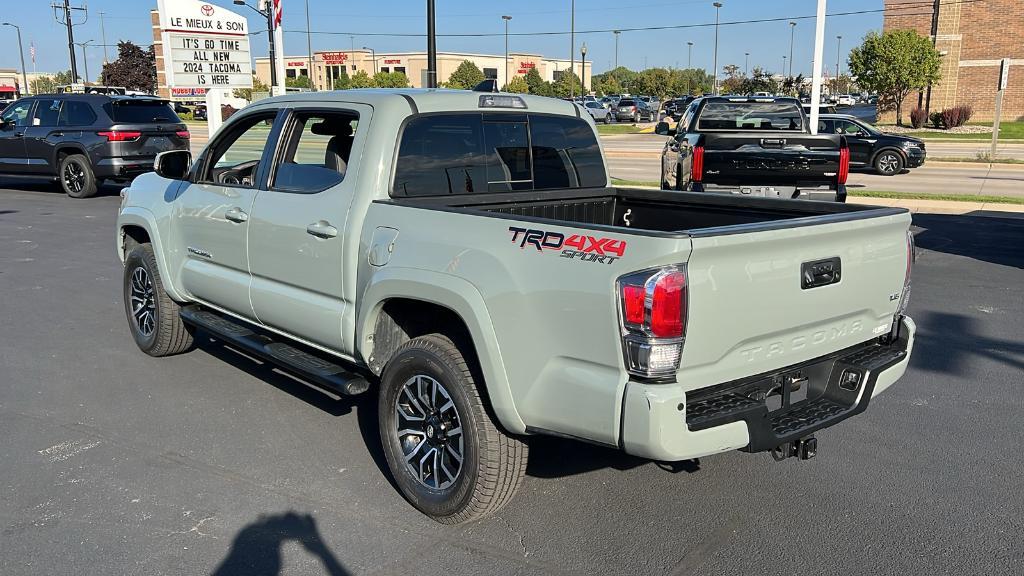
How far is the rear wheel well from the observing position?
4.03 meters

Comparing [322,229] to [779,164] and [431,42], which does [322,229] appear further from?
[431,42]

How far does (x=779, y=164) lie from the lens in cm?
985

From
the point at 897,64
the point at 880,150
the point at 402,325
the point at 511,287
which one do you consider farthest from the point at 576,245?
the point at 897,64

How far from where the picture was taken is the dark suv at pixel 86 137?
16281mm

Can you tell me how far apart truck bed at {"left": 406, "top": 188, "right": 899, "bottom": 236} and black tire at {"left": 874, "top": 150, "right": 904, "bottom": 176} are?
18648 millimetres

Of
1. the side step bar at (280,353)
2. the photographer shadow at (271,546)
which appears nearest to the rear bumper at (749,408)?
the photographer shadow at (271,546)

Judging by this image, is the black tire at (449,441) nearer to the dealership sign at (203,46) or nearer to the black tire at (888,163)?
the dealership sign at (203,46)

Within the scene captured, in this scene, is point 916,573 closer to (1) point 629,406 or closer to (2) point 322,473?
(1) point 629,406

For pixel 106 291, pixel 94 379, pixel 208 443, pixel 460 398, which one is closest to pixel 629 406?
pixel 460 398

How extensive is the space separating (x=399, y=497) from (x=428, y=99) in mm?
2063

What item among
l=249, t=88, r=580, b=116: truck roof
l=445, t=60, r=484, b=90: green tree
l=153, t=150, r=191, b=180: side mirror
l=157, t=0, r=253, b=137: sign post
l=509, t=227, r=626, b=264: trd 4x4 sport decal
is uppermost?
l=445, t=60, r=484, b=90: green tree

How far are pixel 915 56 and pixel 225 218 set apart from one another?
4479 cm

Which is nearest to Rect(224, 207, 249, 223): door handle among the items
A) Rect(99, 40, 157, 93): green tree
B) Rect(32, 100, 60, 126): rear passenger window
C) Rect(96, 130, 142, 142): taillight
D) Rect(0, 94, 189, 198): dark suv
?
Rect(0, 94, 189, 198): dark suv

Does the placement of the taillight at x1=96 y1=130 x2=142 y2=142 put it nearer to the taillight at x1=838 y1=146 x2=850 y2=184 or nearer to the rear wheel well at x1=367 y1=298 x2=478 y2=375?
the taillight at x1=838 y1=146 x2=850 y2=184
